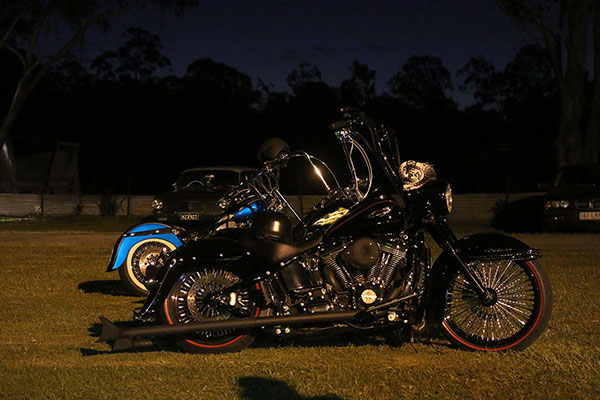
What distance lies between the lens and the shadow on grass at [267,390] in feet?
16.1

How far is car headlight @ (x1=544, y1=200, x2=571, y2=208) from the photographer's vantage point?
16.6m

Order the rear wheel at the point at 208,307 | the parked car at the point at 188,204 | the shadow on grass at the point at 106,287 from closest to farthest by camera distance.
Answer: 1. the rear wheel at the point at 208,307
2. the shadow on grass at the point at 106,287
3. the parked car at the point at 188,204

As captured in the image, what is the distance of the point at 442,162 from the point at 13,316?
42.8 meters

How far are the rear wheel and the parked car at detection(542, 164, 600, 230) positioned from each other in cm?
1224

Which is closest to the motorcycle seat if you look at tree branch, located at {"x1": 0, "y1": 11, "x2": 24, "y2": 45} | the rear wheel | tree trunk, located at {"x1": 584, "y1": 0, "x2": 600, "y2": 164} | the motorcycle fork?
the rear wheel

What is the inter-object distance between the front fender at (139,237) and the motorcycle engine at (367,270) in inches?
97.5

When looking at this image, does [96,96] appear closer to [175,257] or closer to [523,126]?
[523,126]

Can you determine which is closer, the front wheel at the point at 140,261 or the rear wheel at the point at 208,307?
the rear wheel at the point at 208,307

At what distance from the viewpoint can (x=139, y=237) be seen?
811 centimetres

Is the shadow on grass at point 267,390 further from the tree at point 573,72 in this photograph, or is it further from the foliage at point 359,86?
the foliage at point 359,86

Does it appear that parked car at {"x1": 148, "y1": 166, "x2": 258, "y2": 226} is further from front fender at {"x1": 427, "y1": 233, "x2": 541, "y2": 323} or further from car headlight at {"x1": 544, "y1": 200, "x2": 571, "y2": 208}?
front fender at {"x1": 427, "y1": 233, "x2": 541, "y2": 323}

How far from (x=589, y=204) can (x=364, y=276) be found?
12.0 metres

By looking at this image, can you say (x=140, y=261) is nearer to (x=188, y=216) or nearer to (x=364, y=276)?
(x=364, y=276)

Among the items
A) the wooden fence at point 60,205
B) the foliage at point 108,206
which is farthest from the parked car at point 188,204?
the wooden fence at point 60,205
